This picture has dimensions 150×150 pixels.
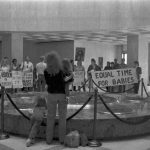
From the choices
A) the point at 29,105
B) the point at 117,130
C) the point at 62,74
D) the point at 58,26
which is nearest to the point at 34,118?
the point at 62,74

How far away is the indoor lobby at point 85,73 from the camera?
7.00 metres

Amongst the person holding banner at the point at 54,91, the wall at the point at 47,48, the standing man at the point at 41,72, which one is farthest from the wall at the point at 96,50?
the person holding banner at the point at 54,91

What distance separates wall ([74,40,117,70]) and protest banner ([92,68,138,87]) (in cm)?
1714

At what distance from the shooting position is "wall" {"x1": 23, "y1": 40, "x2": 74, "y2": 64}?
2581 cm

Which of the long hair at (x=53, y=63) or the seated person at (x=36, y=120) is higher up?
the long hair at (x=53, y=63)

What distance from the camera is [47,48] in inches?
1100

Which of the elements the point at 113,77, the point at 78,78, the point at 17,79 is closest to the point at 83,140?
the point at 113,77

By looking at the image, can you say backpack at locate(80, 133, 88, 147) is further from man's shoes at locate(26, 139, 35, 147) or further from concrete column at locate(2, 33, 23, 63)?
concrete column at locate(2, 33, 23, 63)

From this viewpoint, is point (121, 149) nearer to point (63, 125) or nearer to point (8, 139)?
point (63, 125)

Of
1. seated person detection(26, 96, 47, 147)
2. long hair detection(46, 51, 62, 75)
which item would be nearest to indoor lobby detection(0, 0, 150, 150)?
seated person detection(26, 96, 47, 147)

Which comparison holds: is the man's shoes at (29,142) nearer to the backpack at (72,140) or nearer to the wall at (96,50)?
the backpack at (72,140)

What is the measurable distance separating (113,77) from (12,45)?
1325 centimetres

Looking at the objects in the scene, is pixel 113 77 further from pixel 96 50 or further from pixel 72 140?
pixel 96 50

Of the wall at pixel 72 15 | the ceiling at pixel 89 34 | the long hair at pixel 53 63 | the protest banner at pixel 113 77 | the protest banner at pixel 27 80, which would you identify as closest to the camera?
the long hair at pixel 53 63
